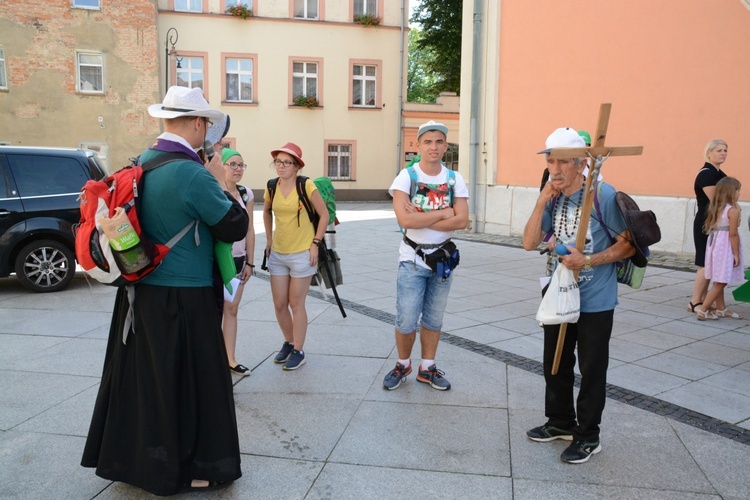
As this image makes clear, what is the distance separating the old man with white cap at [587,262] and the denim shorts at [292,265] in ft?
6.44

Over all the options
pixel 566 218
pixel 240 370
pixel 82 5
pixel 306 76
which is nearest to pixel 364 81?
pixel 306 76

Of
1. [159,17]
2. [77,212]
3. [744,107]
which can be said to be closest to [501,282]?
[744,107]

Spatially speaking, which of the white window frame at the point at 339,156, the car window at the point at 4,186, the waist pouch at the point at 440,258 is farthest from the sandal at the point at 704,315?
the white window frame at the point at 339,156

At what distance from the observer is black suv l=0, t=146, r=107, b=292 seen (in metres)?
7.94

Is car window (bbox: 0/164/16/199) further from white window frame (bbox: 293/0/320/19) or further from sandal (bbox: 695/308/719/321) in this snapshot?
white window frame (bbox: 293/0/320/19)

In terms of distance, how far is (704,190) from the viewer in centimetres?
666

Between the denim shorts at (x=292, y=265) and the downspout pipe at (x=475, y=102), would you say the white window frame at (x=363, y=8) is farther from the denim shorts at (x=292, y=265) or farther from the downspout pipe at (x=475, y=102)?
the denim shorts at (x=292, y=265)

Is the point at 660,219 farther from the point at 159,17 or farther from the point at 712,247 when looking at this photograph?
the point at 159,17

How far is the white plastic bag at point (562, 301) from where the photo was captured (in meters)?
3.26

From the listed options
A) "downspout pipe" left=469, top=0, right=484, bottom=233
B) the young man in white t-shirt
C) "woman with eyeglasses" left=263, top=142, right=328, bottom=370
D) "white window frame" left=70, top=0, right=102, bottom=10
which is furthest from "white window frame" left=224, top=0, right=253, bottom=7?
the young man in white t-shirt

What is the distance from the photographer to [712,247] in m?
6.62

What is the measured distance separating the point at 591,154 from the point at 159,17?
86.8 ft

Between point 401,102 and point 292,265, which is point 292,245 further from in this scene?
point 401,102

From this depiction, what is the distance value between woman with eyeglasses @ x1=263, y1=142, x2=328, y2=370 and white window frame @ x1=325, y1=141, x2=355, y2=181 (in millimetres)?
23092
